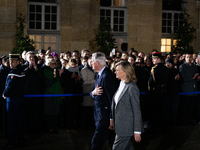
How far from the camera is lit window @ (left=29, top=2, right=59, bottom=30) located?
18.6m

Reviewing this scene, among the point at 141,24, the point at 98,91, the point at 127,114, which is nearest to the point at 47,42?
the point at 141,24

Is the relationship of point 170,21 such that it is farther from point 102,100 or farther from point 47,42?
point 102,100

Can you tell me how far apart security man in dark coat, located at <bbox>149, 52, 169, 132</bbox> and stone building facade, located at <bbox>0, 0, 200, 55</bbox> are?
10149mm

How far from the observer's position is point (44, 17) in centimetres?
1875

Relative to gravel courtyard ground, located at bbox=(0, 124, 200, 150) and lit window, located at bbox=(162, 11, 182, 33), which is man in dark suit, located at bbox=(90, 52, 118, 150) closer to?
gravel courtyard ground, located at bbox=(0, 124, 200, 150)

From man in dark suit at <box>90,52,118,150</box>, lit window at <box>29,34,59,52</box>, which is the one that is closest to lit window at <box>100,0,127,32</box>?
lit window at <box>29,34,59,52</box>

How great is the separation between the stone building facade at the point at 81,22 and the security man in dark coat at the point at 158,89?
33.3 feet

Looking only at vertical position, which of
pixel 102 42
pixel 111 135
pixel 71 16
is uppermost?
pixel 71 16

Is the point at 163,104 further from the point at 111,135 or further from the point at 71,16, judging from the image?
the point at 71,16

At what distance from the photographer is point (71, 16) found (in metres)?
18.4

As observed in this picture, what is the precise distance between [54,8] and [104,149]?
1301cm

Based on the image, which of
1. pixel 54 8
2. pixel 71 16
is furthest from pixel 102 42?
pixel 54 8

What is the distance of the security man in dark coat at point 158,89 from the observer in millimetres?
8656

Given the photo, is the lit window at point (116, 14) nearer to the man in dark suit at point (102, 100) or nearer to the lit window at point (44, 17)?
the lit window at point (44, 17)
